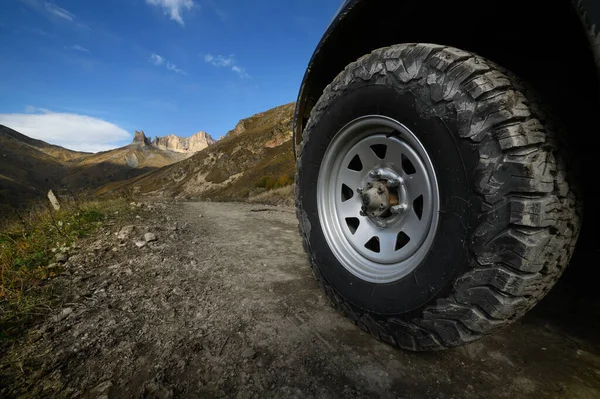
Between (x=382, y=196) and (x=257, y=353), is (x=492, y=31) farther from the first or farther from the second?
(x=257, y=353)

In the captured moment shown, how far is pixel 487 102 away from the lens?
104 centimetres

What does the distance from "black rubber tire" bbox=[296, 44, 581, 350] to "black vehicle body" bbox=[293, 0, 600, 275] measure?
24 cm

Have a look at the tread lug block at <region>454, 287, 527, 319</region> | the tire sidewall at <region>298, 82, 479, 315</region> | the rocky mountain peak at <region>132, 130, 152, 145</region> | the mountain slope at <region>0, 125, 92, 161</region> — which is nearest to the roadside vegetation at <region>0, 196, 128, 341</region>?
the tire sidewall at <region>298, 82, 479, 315</region>

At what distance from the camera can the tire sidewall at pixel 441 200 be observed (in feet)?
3.57

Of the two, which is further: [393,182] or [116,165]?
[116,165]

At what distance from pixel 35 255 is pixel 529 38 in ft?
13.2

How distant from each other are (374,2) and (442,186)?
1.05 metres

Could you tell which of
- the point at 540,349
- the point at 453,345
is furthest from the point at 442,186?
the point at 540,349

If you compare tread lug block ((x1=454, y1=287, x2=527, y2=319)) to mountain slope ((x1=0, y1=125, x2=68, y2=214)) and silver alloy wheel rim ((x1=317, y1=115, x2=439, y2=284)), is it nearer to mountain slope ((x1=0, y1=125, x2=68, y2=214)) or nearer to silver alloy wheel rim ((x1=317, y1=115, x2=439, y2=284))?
silver alloy wheel rim ((x1=317, y1=115, x2=439, y2=284))

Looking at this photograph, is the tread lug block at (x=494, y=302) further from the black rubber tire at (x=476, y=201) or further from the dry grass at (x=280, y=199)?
the dry grass at (x=280, y=199)

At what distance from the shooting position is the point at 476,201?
1051mm

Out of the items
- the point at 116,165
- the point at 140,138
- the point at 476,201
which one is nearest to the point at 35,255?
the point at 476,201

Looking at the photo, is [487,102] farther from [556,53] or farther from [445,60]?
[556,53]

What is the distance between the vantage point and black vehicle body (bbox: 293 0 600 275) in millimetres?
1037
